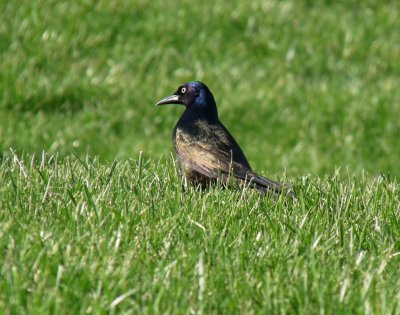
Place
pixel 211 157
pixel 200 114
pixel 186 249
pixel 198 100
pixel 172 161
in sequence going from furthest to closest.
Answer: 1. pixel 198 100
2. pixel 200 114
3. pixel 172 161
4. pixel 211 157
5. pixel 186 249

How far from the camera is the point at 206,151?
7008 millimetres

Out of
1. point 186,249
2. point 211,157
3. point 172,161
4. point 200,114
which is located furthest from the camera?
point 200,114

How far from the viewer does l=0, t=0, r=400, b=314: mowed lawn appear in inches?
158

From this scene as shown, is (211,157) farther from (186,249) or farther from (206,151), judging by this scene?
(186,249)

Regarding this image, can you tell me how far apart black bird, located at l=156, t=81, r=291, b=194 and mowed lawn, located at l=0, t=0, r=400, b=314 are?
0.71 ft

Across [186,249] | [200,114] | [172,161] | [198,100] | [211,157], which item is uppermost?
[198,100]

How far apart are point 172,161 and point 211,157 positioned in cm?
37

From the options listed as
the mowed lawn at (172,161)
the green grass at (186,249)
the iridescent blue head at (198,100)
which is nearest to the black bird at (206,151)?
the iridescent blue head at (198,100)

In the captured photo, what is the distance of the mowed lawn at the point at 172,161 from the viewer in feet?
13.1

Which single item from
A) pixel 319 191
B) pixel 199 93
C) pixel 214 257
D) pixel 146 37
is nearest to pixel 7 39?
pixel 146 37

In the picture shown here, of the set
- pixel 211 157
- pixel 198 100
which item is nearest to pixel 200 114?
pixel 198 100

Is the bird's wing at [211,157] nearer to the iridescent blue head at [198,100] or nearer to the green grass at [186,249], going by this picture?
the iridescent blue head at [198,100]

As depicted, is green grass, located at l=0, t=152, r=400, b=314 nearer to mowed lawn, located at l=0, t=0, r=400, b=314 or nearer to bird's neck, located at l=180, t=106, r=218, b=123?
mowed lawn, located at l=0, t=0, r=400, b=314

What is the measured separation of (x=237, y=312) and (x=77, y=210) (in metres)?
1.23
